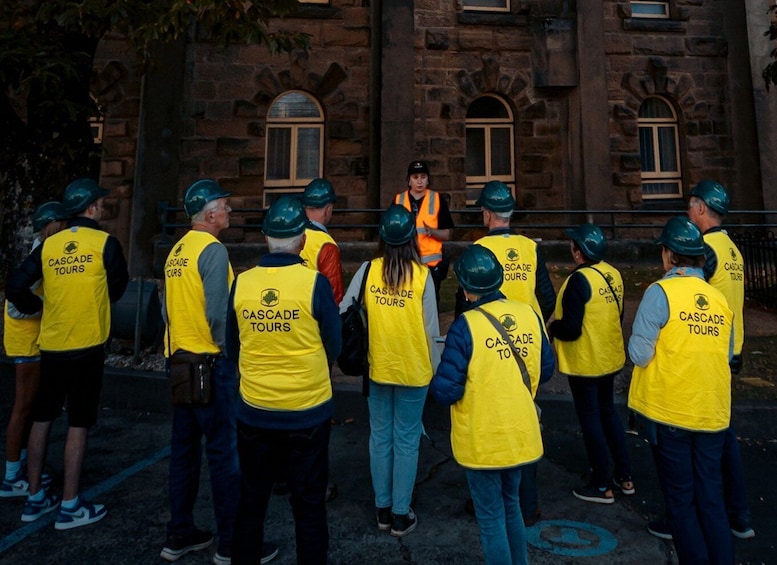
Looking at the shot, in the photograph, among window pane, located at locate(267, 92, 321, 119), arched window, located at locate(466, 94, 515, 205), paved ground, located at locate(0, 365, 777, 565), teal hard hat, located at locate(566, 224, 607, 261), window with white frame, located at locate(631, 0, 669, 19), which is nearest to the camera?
paved ground, located at locate(0, 365, 777, 565)

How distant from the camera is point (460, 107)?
12156 mm

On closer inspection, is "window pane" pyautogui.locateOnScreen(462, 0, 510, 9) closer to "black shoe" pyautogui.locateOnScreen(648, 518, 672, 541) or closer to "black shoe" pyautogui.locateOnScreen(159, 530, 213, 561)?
"black shoe" pyautogui.locateOnScreen(648, 518, 672, 541)

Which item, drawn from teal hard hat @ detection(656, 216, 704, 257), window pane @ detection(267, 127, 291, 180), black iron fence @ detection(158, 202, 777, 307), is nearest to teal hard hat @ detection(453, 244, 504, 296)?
teal hard hat @ detection(656, 216, 704, 257)

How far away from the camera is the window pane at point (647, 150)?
13.2 meters

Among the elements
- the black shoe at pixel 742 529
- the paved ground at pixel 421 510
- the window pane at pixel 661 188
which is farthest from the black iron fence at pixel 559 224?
the black shoe at pixel 742 529

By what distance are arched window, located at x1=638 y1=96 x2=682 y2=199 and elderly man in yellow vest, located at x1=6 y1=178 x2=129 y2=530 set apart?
12.7 m

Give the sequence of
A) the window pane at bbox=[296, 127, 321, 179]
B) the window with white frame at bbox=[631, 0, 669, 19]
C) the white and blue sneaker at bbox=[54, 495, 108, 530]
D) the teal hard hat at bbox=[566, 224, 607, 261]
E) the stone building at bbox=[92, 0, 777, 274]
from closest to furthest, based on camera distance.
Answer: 1. the white and blue sneaker at bbox=[54, 495, 108, 530]
2. the teal hard hat at bbox=[566, 224, 607, 261]
3. the stone building at bbox=[92, 0, 777, 274]
4. the window pane at bbox=[296, 127, 321, 179]
5. the window with white frame at bbox=[631, 0, 669, 19]

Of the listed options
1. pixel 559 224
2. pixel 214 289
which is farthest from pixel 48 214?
pixel 559 224

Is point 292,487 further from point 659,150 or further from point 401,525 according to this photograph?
point 659,150

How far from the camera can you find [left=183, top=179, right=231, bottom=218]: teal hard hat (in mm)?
3289

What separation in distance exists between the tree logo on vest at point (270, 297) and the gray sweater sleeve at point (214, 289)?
23.8 inches

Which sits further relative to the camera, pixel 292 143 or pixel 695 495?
pixel 292 143

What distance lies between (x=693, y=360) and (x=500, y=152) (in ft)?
34.3

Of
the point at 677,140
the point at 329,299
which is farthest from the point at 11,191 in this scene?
the point at 677,140
